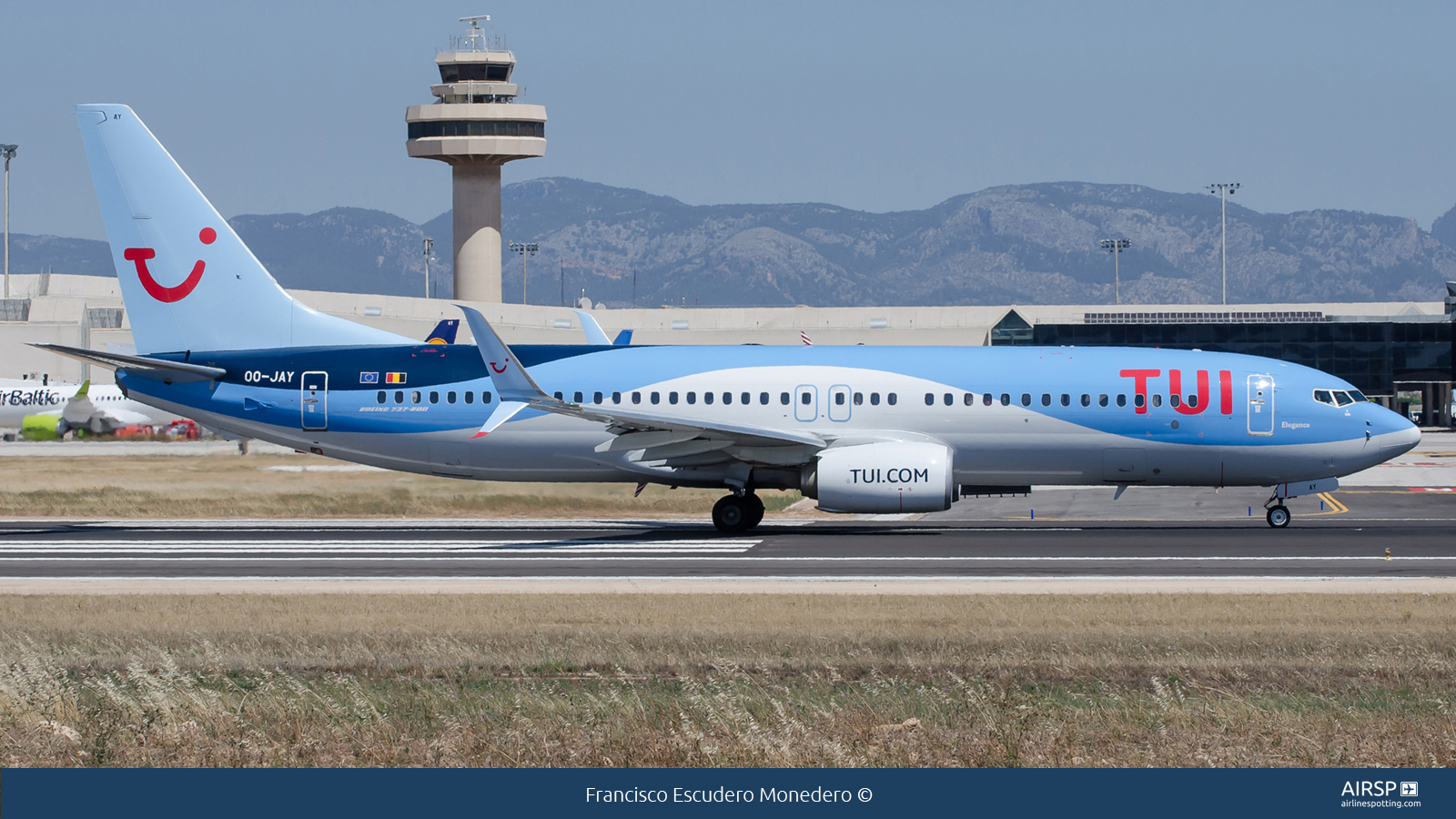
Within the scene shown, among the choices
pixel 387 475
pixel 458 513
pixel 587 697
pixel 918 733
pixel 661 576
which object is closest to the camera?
pixel 918 733

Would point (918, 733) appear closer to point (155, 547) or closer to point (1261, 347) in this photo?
point (155, 547)

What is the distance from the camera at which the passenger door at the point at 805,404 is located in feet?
103

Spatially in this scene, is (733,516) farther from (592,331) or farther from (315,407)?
(315,407)

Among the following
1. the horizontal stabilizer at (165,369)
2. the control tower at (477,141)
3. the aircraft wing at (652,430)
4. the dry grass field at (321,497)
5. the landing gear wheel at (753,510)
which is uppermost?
the control tower at (477,141)

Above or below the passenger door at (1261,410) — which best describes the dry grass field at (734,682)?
below

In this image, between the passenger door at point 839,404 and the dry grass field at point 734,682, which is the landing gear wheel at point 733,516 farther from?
the dry grass field at point 734,682

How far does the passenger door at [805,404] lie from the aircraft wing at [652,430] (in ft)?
1.22

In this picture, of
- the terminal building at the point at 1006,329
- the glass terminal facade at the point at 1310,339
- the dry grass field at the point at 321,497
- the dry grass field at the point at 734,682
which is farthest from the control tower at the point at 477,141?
the dry grass field at the point at 734,682

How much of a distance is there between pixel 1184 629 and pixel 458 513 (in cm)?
2304

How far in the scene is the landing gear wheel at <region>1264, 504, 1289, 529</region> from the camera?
3164 centimetres

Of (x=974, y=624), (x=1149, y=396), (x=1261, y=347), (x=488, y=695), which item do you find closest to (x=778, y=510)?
(x=1149, y=396)

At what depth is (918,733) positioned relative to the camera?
11344mm

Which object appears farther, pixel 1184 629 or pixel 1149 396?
pixel 1149 396

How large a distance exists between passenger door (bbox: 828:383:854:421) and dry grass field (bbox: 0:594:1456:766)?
11.7m
